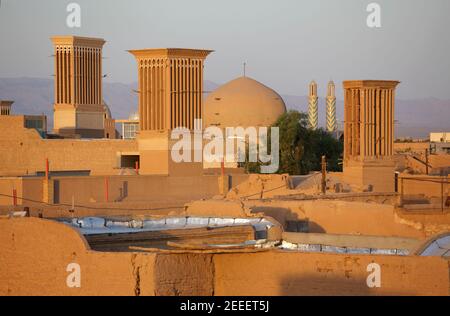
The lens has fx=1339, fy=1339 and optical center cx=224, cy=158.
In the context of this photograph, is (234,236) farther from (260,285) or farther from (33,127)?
(33,127)

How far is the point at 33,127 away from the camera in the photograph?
45062 millimetres

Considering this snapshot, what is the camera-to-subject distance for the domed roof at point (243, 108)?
50.6 meters

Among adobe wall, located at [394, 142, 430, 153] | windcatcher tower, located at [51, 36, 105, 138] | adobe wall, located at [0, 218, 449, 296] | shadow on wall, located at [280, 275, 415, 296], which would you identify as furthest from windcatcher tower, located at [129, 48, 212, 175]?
adobe wall, located at [394, 142, 430, 153]

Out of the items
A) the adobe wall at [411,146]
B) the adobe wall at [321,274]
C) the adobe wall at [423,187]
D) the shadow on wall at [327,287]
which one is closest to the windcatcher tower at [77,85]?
the adobe wall at [411,146]

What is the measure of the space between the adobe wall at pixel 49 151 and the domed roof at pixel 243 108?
30.0 ft

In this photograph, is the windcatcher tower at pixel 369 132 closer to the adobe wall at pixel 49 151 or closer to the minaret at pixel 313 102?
the adobe wall at pixel 49 151

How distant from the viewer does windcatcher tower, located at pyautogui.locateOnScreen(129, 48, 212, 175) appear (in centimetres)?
3247

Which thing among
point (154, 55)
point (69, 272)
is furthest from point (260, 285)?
point (154, 55)

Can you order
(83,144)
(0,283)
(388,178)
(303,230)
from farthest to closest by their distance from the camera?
(83,144), (388,178), (303,230), (0,283)

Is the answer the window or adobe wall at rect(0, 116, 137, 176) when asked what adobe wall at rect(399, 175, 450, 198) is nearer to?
adobe wall at rect(0, 116, 137, 176)

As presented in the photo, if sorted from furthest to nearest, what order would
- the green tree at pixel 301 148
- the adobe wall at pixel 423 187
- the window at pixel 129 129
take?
1. the window at pixel 129 129
2. the green tree at pixel 301 148
3. the adobe wall at pixel 423 187

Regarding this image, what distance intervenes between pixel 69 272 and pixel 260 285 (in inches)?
83.9

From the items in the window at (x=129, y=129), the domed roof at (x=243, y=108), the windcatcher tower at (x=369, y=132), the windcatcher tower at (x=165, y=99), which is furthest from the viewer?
the window at (x=129, y=129)

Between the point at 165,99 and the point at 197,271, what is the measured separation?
1840cm
